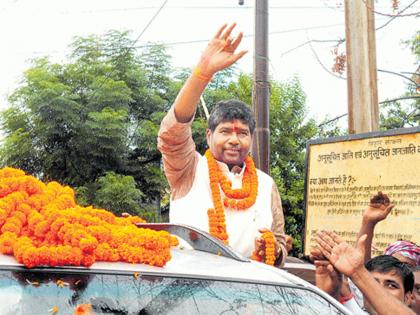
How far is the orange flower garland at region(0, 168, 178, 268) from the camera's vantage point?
2.11m

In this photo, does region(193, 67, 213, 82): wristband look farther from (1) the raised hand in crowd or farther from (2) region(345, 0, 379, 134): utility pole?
(2) region(345, 0, 379, 134): utility pole

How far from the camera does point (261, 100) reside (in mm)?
9078

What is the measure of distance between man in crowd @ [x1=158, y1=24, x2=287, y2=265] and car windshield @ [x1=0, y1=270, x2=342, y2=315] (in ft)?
3.78

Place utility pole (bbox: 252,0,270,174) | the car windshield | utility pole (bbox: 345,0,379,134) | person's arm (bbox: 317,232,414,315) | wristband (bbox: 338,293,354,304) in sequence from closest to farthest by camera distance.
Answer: the car windshield
person's arm (bbox: 317,232,414,315)
wristband (bbox: 338,293,354,304)
utility pole (bbox: 345,0,379,134)
utility pole (bbox: 252,0,270,174)

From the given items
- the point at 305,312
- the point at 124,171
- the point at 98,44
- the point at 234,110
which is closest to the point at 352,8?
the point at 234,110

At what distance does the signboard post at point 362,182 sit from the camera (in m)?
4.79

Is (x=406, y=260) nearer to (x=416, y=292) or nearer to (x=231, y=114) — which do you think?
(x=416, y=292)

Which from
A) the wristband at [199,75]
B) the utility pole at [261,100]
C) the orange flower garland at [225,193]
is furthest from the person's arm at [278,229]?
the utility pole at [261,100]

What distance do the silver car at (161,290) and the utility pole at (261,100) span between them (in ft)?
22.0

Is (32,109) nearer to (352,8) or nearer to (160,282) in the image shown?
(352,8)

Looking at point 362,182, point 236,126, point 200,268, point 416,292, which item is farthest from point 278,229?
point 362,182

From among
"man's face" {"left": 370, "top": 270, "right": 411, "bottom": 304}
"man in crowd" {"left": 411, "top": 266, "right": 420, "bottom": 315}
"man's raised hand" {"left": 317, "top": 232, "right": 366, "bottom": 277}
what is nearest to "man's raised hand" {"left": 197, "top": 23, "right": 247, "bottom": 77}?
"man's raised hand" {"left": 317, "top": 232, "right": 366, "bottom": 277}

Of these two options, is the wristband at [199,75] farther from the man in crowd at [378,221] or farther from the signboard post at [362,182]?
the signboard post at [362,182]

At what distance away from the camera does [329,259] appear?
280 centimetres
